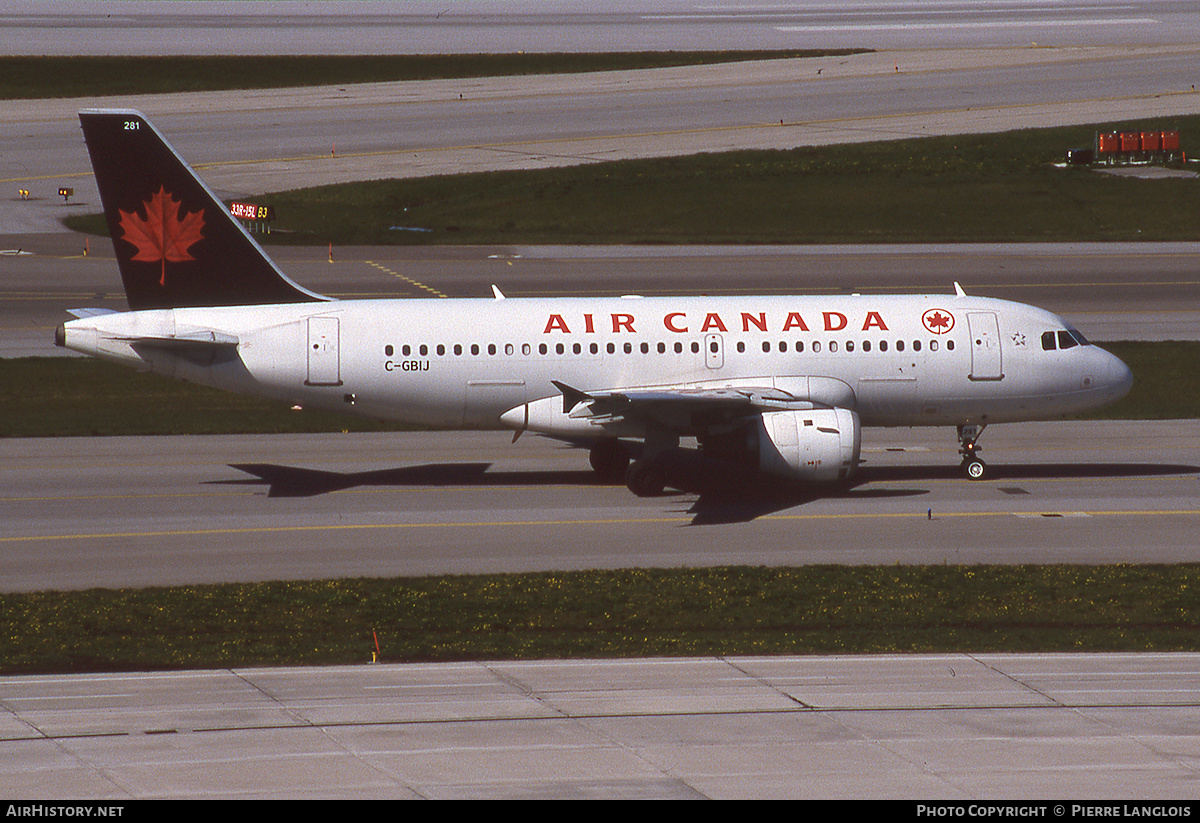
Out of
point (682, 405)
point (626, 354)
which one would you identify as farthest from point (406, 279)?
point (682, 405)

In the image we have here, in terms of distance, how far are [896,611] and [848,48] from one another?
327ft

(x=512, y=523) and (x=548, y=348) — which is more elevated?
(x=548, y=348)

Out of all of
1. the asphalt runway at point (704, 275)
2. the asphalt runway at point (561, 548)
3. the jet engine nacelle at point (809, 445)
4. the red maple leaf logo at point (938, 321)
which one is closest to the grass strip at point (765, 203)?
the asphalt runway at point (704, 275)

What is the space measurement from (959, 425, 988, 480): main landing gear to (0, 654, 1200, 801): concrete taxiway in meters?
14.3

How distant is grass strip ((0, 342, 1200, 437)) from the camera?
43125 mm

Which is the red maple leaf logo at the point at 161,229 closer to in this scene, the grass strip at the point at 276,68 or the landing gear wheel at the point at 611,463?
the landing gear wheel at the point at 611,463

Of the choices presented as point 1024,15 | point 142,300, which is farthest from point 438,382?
point 1024,15

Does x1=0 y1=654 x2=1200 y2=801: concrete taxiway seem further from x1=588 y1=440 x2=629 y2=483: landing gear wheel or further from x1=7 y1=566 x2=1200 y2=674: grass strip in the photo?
x1=588 y1=440 x2=629 y2=483: landing gear wheel

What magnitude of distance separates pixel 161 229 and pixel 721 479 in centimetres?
1537

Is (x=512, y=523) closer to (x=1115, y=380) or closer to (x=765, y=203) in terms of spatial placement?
(x=1115, y=380)

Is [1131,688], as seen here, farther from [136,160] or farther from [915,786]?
[136,160]

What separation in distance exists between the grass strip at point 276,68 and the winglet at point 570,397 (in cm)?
7344

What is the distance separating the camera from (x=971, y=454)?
1454 inches

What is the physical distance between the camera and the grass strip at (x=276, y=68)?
101 metres
